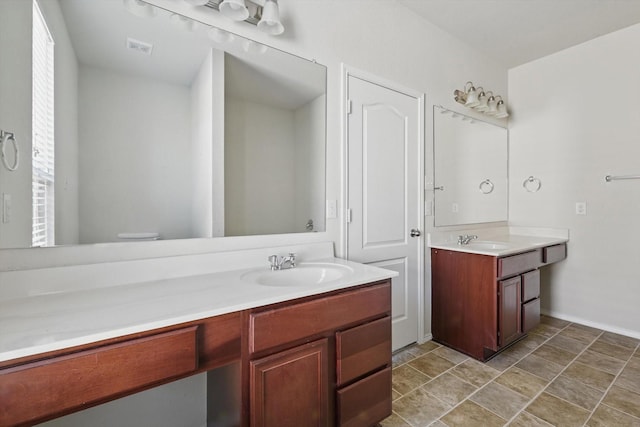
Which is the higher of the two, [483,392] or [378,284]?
[378,284]

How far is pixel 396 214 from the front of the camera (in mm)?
2223

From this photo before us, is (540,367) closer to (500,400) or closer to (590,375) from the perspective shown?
(590,375)

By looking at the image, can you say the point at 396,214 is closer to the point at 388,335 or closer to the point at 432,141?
the point at 432,141

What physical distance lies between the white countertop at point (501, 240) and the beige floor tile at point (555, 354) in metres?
0.79

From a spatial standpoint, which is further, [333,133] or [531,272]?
[531,272]

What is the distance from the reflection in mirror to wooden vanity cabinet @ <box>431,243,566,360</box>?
0.45m

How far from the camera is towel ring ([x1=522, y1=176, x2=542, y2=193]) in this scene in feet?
10.0

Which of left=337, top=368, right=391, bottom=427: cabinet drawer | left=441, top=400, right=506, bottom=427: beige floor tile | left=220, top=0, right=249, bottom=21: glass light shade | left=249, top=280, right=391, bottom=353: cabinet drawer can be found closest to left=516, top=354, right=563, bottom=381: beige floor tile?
left=441, top=400, right=506, bottom=427: beige floor tile

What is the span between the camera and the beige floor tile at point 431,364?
201 cm

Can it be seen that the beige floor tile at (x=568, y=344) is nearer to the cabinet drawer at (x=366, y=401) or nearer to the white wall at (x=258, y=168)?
the cabinet drawer at (x=366, y=401)

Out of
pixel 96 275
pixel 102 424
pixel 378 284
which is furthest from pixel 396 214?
pixel 102 424

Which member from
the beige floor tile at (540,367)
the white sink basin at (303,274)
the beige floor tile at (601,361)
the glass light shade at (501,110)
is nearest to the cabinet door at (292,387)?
the white sink basin at (303,274)

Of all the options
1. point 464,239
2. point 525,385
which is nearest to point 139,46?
point 464,239

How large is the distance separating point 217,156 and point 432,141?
1.77 m
